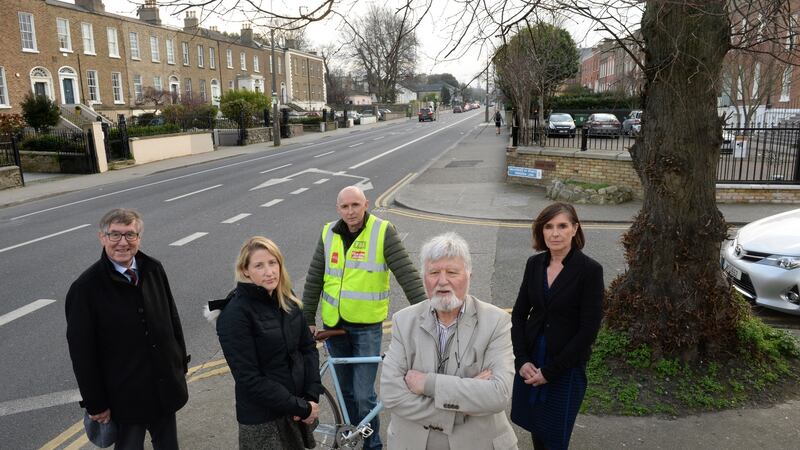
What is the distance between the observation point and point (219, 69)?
53469mm

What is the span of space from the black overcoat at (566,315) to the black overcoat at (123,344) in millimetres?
2079

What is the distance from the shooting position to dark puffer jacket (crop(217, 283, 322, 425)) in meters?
2.89

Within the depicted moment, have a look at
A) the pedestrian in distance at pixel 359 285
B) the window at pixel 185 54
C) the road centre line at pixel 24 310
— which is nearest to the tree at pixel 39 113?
the road centre line at pixel 24 310

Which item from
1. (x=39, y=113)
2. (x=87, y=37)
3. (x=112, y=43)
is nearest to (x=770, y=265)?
(x=39, y=113)

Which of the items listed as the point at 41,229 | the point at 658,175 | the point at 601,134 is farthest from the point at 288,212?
the point at 658,175

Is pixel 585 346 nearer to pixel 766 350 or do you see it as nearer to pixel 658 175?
pixel 658 175

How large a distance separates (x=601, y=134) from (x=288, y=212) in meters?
8.51

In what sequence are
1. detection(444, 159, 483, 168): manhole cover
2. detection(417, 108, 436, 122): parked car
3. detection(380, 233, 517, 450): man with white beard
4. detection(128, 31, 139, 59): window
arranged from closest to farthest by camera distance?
detection(380, 233, 517, 450): man with white beard, detection(444, 159, 483, 168): manhole cover, detection(128, 31, 139, 59): window, detection(417, 108, 436, 122): parked car

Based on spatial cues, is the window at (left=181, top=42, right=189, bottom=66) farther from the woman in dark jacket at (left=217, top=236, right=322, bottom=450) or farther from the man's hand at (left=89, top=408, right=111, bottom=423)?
the woman in dark jacket at (left=217, top=236, right=322, bottom=450)

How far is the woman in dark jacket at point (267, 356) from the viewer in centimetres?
289

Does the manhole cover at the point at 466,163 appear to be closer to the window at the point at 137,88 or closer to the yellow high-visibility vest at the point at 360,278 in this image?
the yellow high-visibility vest at the point at 360,278

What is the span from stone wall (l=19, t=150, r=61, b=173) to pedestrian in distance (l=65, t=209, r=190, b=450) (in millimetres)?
23821

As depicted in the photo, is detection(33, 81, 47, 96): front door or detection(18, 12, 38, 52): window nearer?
detection(18, 12, 38, 52): window

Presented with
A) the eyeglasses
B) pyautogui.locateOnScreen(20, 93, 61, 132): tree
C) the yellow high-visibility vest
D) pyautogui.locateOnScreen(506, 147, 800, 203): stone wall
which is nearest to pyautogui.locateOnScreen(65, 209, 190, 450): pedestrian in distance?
the eyeglasses
